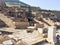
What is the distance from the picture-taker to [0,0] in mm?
22375

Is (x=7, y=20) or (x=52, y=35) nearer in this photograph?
(x=52, y=35)

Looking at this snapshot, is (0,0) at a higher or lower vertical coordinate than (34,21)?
higher

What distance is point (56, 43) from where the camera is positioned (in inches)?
370

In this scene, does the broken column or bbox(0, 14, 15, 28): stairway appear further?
bbox(0, 14, 15, 28): stairway

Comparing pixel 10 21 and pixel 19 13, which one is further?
pixel 19 13

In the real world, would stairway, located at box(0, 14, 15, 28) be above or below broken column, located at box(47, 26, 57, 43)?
below

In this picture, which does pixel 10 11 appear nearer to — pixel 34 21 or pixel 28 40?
pixel 34 21

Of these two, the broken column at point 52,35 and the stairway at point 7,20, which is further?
the stairway at point 7,20

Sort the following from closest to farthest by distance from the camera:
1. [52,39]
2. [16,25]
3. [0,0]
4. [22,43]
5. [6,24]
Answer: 1. [22,43]
2. [52,39]
3. [16,25]
4. [6,24]
5. [0,0]

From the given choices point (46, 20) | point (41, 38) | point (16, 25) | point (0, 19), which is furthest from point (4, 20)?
point (41, 38)

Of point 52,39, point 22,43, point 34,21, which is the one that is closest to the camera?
point 22,43

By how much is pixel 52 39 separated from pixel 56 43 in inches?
11.4

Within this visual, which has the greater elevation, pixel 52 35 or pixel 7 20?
pixel 52 35

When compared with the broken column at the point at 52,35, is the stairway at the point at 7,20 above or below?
below
